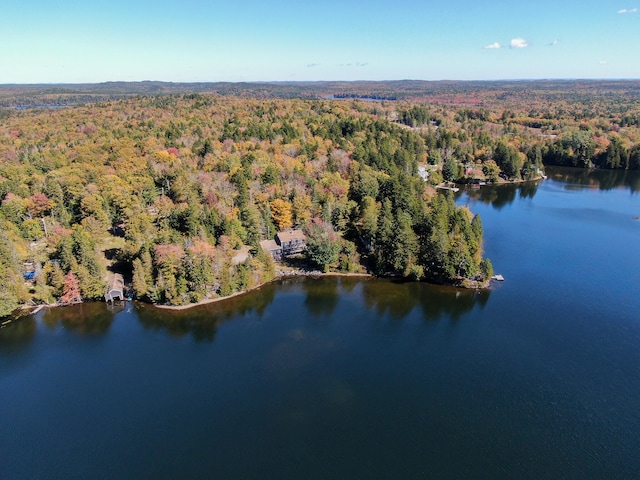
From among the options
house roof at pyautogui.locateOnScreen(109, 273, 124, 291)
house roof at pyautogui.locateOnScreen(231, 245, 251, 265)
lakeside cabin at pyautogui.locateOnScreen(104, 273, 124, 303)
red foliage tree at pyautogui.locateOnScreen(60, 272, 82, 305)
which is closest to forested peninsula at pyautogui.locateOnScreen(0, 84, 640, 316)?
red foliage tree at pyautogui.locateOnScreen(60, 272, 82, 305)

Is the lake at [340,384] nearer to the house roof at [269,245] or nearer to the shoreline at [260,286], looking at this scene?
the shoreline at [260,286]

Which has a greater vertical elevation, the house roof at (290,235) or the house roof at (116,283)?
the house roof at (290,235)

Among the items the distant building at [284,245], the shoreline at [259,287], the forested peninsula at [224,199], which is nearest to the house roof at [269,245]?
the distant building at [284,245]

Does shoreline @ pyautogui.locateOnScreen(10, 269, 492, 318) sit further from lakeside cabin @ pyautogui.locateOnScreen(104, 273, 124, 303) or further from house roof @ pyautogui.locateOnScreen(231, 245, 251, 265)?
house roof @ pyautogui.locateOnScreen(231, 245, 251, 265)

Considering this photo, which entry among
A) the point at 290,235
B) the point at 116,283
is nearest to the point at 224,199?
the point at 290,235

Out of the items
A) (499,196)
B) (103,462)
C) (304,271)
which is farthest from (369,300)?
(499,196)

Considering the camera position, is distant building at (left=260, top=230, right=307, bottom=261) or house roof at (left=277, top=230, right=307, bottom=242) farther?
house roof at (left=277, top=230, right=307, bottom=242)

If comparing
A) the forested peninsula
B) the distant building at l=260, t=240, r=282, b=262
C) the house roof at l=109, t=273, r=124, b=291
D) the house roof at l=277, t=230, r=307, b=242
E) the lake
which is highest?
the forested peninsula
